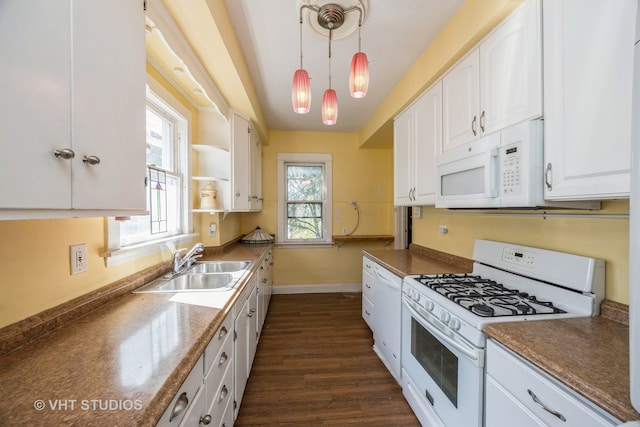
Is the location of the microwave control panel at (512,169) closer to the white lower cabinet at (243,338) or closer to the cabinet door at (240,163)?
the white lower cabinet at (243,338)

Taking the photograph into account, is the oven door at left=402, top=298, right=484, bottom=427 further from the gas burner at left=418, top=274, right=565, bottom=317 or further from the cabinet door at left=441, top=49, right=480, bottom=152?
the cabinet door at left=441, top=49, right=480, bottom=152

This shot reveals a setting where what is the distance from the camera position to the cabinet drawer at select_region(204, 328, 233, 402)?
3.33 ft

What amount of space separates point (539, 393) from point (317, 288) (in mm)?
3264

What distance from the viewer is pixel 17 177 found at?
535 mm

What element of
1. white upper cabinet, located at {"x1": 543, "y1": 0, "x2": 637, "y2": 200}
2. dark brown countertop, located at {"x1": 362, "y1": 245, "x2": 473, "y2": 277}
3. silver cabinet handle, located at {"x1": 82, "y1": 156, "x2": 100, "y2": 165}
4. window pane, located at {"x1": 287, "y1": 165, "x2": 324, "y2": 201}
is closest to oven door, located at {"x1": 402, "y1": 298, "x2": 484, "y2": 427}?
dark brown countertop, located at {"x1": 362, "y1": 245, "x2": 473, "y2": 277}

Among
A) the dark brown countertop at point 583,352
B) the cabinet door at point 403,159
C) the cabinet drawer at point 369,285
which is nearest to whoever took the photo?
the dark brown countertop at point 583,352

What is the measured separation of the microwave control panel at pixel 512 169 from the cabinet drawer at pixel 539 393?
693 millimetres

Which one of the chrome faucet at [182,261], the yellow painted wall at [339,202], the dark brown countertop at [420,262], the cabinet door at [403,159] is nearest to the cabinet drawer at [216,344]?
the chrome faucet at [182,261]

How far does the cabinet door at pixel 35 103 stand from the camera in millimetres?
521

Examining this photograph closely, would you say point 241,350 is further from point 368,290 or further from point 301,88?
point 301,88

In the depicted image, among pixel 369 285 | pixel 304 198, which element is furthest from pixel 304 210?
pixel 369 285

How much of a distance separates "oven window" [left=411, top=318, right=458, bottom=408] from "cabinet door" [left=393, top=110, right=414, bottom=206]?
118 centimetres

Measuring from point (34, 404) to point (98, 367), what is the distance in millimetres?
146

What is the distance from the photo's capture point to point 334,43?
1.84 meters
